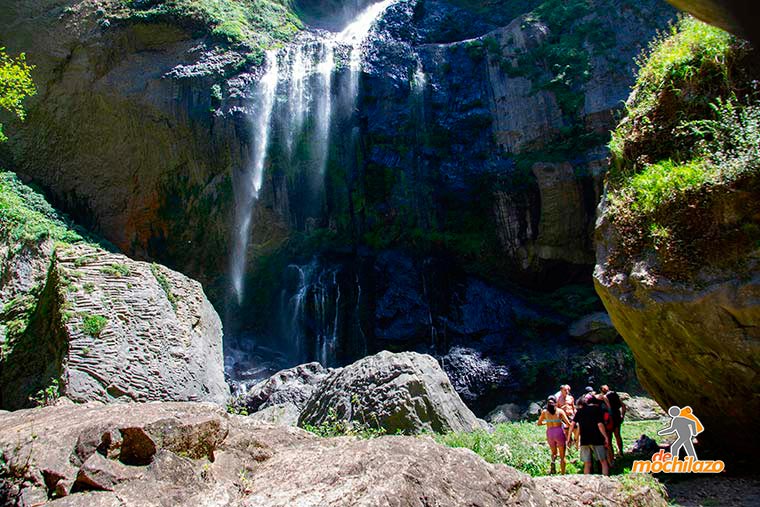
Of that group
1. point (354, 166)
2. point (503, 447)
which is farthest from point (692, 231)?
point (354, 166)

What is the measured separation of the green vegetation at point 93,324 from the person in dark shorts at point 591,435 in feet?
25.1

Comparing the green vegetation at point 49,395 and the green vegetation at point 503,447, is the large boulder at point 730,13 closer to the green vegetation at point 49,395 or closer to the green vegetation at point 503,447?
the green vegetation at point 503,447

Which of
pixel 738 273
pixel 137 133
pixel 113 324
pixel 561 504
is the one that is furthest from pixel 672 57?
pixel 137 133

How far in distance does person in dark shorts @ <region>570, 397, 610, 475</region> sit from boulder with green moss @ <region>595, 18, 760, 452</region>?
1.15 metres

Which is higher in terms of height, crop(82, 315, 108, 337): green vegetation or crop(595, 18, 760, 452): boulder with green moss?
crop(595, 18, 760, 452): boulder with green moss

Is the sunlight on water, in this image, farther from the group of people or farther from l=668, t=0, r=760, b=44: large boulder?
l=668, t=0, r=760, b=44: large boulder

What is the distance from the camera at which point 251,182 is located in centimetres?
2162

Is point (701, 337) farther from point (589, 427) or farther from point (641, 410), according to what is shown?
point (641, 410)

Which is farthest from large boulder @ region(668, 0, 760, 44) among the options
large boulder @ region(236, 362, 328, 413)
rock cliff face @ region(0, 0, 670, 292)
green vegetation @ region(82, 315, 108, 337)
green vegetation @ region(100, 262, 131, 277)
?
rock cliff face @ region(0, 0, 670, 292)

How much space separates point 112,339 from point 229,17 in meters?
19.4

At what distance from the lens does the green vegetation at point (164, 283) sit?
10.4 metres

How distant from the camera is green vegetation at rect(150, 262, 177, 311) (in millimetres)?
10377

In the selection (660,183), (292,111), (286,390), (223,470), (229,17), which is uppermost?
(229,17)

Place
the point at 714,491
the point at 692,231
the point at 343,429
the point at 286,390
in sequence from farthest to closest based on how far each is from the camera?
the point at 286,390, the point at 343,429, the point at 692,231, the point at 714,491
